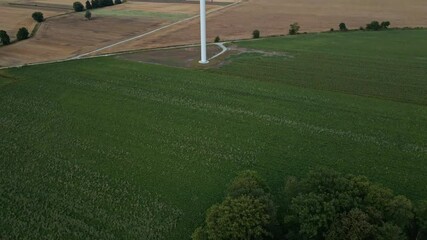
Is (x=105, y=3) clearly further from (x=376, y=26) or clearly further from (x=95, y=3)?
(x=376, y=26)

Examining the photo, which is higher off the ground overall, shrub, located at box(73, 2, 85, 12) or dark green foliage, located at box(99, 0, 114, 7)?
dark green foliage, located at box(99, 0, 114, 7)

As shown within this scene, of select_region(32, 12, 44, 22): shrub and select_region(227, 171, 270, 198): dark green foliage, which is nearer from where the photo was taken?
select_region(227, 171, 270, 198): dark green foliage

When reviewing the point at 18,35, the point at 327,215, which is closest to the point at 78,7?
the point at 18,35

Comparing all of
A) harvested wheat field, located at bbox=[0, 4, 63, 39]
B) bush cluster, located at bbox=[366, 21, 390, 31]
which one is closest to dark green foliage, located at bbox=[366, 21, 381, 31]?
bush cluster, located at bbox=[366, 21, 390, 31]

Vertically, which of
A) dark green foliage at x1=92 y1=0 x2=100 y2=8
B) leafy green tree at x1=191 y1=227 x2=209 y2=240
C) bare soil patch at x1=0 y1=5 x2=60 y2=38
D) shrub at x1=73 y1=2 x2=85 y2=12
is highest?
dark green foliage at x1=92 y1=0 x2=100 y2=8

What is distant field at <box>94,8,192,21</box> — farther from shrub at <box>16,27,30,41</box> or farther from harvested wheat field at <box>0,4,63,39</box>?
shrub at <box>16,27,30,41</box>

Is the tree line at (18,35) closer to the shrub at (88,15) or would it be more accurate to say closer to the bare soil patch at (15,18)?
the bare soil patch at (15,18)

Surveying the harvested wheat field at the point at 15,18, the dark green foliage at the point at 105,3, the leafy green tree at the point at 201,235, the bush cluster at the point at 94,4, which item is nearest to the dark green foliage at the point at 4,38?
the harvested wheat field at the point at 15,18
